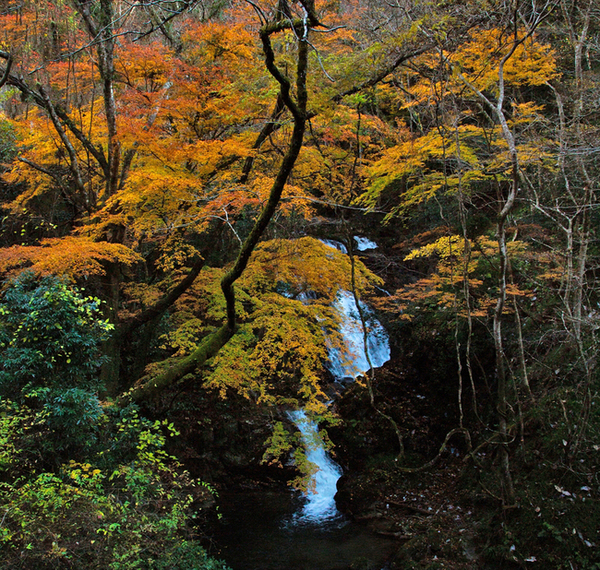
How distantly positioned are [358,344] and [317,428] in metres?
2.97

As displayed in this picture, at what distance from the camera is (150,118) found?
6.98m

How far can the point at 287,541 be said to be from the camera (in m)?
7.68

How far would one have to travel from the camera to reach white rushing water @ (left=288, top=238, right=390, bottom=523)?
28.6 ft

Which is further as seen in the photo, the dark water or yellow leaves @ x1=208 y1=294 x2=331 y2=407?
the dark water

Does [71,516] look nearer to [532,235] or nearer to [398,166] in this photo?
[398,166]

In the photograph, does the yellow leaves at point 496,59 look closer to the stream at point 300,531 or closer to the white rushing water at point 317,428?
the white rushing water at point 317,428

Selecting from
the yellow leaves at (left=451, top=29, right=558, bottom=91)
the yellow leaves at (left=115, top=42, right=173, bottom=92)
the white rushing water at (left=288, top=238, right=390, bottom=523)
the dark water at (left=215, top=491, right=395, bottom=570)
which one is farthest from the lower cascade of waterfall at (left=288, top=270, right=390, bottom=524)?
the yellow leaves at (left=115, top=42, right=173, bottom=92)

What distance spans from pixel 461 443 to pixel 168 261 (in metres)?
7.79

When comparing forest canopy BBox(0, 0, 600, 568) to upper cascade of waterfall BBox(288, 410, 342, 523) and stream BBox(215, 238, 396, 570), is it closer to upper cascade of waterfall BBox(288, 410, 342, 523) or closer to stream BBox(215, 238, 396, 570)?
stream BBox(215, 238, 396, 570)

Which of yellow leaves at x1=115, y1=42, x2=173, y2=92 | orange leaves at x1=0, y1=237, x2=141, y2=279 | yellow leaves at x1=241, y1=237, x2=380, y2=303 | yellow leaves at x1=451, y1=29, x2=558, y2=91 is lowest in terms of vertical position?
yellow leaves at x1=241, y1=237, x2=380, y2=303

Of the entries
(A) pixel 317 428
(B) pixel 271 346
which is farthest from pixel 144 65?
(A) pixel 317 428

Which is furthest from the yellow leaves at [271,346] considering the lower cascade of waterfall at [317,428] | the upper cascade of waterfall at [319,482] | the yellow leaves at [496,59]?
the yellow leaves at [496,59]

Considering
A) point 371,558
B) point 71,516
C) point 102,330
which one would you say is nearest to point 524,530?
point 371,558

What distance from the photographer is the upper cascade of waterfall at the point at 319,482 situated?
8.73 metres
